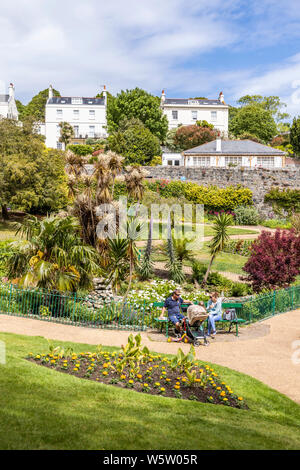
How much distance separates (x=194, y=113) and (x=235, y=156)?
25.1m

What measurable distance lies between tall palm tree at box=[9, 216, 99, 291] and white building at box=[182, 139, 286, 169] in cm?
3223

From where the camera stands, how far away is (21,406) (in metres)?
5.28

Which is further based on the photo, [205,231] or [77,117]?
[77,117]

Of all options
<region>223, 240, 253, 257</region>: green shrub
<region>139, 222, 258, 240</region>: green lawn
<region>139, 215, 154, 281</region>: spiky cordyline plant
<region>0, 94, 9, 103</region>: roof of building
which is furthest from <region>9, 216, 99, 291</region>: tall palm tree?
<region>0, 94, 9, 103</region>: roof of building

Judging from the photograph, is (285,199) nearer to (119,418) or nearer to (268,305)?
(268,305)

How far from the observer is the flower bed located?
6.96 metres

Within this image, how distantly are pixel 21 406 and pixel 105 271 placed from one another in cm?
1030

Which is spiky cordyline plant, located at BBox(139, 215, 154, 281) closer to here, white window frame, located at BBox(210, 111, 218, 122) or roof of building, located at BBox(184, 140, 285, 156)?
roof of building, located at BBox(184, 140, 285, 156)

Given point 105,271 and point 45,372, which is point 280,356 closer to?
point 45,372

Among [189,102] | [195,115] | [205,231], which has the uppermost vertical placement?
[189,102]

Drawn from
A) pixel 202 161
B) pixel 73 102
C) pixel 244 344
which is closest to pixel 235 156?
pixel 202 161

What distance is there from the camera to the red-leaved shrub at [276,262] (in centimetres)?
1709

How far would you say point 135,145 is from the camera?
4794cm
